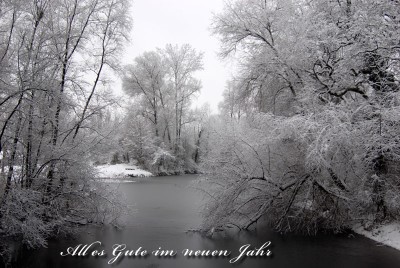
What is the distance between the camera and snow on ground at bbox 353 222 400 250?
34.4 ft

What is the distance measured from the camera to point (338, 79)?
41.3 feet

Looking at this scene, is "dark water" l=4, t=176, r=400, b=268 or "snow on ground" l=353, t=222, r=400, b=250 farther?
"snow on ground" l=353, t=222, r=400, b=250

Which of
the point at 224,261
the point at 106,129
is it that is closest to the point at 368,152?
the point at 224,261

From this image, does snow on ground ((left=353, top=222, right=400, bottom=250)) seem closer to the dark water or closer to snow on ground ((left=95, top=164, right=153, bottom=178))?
the dark water

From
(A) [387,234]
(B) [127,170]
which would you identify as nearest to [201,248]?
(A) [387,234]

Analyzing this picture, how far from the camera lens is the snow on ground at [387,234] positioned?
34.4 feet

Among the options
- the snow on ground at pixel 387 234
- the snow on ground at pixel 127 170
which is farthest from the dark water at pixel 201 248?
the snow on ground at pixel 127 170

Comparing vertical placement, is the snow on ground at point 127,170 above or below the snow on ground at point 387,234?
above

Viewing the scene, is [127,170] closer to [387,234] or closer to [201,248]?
[201,248]

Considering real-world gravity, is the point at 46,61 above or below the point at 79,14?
below

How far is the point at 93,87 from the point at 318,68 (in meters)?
8.76

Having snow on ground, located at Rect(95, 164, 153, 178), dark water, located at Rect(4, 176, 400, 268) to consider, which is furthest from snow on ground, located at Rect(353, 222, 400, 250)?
snow on ground, located at Rect(95, 164, 153, 178)

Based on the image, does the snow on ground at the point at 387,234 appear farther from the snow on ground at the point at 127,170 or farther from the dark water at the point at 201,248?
the snow on ground at the point at 127,170

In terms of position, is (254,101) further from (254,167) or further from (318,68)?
(254,167)
